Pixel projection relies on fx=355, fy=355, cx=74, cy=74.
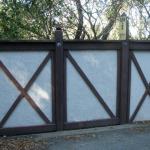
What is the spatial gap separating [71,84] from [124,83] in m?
1.22

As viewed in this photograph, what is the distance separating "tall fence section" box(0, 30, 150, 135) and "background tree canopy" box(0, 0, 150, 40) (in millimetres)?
4131

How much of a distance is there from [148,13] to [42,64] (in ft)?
21.2

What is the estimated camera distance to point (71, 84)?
24.1 ft

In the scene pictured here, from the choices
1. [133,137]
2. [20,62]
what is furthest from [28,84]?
[133,137]

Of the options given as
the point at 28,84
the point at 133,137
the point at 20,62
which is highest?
the point at 20,62

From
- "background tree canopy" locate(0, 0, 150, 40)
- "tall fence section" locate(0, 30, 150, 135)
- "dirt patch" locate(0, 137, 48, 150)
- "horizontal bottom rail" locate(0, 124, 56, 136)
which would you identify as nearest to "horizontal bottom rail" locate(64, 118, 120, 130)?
"tall fence section" locate(0, 30, 150, 135)

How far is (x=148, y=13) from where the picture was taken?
484 inches

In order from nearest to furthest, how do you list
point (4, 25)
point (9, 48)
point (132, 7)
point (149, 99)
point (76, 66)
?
point (9, 48), point (76, 66), point (149, 99), point (4, 25), point (132, 7)

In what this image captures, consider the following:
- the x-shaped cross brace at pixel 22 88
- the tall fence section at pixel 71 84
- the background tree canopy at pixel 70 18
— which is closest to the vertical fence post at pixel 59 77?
the tall fence section at pixel 71 84

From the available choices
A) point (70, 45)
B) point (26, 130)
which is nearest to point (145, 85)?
point (70, 45)

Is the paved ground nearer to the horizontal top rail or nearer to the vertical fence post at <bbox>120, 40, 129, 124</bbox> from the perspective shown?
the vertical fence post at <bbox>120, 40, 129, 124</bbox>

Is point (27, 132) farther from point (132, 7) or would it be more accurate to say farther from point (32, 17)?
point (132, 7)

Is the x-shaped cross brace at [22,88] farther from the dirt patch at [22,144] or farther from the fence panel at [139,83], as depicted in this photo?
the fence panel at [139,83]

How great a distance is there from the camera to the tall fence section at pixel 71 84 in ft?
22.7
